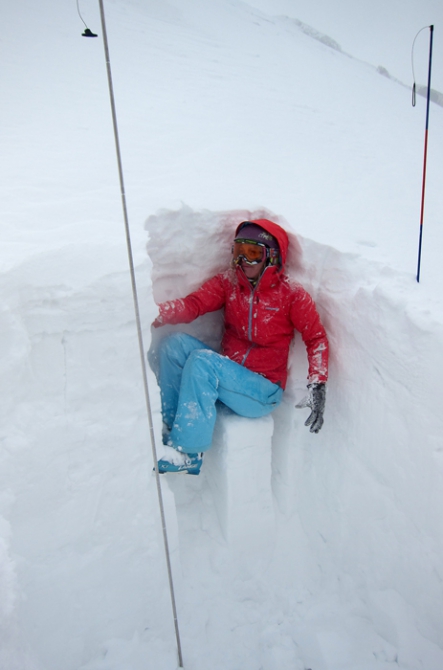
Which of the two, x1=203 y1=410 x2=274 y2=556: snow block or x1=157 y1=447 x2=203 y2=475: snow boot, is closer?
x1=157 y1=447 x2=203 y2=475: snow boot

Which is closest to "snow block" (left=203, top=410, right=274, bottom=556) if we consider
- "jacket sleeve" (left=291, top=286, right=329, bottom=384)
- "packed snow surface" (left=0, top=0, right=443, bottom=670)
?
"packed snow surface" (left=0, top=0, right=443, bottom=670)

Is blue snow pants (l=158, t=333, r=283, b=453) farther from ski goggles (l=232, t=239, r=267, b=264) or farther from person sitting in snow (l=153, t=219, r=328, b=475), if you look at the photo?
ski goggles (l=232, t=239, r=267, b=264)

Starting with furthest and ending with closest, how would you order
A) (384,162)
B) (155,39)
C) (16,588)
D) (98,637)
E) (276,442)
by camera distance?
1. (155,39)
2. (384,162)
3. (276,442)
4. (98,637)
5. (16,588)

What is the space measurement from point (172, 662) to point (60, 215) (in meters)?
2.37

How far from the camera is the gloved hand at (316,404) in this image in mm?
2197

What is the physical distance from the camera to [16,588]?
1.45 meters

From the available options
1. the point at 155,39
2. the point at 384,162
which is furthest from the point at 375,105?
the point at 155,39

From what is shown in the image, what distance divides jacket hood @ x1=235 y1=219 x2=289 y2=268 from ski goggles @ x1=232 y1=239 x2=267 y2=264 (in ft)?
0.30

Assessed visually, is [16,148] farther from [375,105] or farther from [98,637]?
[375,105]

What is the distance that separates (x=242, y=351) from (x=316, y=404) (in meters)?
0.54

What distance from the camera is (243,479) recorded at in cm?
241

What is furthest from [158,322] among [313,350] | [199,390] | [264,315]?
[313,350]

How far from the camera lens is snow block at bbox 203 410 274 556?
2357 mm

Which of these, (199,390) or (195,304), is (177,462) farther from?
(195,304)
